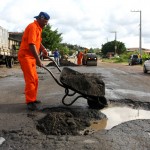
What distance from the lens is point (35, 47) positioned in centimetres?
739

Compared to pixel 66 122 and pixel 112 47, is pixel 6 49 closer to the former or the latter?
pixel 66 122

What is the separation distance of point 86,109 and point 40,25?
197cm

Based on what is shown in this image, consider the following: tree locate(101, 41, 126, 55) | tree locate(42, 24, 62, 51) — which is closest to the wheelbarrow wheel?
tree locate(42, 24, 62, 51)

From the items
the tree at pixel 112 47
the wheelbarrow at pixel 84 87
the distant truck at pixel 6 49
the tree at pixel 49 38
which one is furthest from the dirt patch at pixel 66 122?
the tree at pixel 112 47

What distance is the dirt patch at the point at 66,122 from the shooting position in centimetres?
560

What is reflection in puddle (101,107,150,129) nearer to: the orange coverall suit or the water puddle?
the water puddle

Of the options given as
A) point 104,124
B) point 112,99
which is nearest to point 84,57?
point 112,99

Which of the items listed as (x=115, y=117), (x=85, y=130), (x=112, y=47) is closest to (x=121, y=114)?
(x=115, y=117)

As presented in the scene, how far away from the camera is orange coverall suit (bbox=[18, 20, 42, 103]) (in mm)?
7375

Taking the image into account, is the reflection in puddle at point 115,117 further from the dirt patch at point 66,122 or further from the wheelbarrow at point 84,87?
the wheelbarrow at point 84,87

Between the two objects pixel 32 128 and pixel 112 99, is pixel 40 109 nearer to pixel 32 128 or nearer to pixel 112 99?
pixel 32 128

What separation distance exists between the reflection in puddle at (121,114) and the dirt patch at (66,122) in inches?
9.7

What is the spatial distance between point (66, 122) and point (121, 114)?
1.78m

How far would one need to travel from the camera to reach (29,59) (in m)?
7.50
